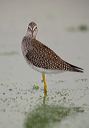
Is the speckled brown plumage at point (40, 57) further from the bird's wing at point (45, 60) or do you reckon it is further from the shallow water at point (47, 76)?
the shallow water at point (47, 76)

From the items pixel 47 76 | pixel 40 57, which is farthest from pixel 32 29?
pixel 47 76

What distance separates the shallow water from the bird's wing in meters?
0.24

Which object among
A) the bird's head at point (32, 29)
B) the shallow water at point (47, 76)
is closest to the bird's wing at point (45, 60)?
the bird's head at point (32, 29)

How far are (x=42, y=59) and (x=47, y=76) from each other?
0.60 meters

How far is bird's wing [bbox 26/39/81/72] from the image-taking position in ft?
21.2

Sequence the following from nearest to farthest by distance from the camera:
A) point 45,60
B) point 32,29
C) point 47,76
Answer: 1. point 45,60
2. point 32,29
3. point 47,76

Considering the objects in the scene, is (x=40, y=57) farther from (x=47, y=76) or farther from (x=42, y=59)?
(x=47, y=76)

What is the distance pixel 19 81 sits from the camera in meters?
6.83

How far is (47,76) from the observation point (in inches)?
279

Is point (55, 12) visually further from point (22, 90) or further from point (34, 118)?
point (34, 118)

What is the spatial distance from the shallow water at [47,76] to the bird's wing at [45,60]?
9.6 inches

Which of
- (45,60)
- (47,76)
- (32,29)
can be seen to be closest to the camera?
(45,60)

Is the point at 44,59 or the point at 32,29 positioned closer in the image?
the point at 44,59

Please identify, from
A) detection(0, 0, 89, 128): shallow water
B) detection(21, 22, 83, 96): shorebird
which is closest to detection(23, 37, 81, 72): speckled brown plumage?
detection(21, 22, 83, 96): shorebird
